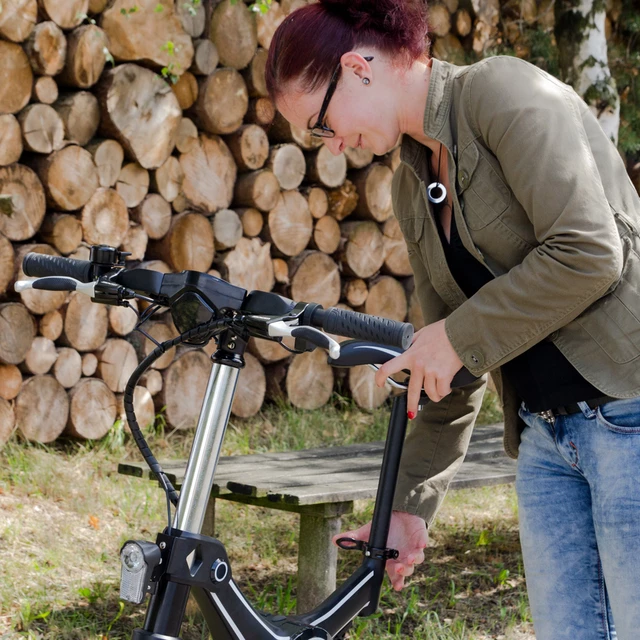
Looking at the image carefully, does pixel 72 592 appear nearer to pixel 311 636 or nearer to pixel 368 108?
pixel 311 636

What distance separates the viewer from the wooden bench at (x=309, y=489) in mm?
2520

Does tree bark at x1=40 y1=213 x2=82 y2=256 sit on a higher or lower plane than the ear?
higher

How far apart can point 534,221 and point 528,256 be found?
6cm

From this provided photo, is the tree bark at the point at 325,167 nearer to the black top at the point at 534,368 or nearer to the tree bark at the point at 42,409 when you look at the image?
the tree bark at the point at 42,409

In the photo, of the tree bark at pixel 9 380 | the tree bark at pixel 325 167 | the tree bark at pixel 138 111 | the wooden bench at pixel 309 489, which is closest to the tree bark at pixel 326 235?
the tree bark at pixel 325 167

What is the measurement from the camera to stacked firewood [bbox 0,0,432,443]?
3.75 metres

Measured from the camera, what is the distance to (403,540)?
1.80 meters

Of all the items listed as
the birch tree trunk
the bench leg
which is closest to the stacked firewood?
the birch tree trunk

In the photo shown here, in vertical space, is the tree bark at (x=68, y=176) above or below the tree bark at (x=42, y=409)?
above

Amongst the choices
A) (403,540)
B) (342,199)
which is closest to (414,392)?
(403,540)

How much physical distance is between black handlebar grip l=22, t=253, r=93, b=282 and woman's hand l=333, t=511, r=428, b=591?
72cm

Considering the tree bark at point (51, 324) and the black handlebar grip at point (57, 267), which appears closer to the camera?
the black handlebar grip at point (57, 267)

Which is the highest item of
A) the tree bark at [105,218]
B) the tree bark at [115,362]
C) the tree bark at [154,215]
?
the tree bark at [154,215]

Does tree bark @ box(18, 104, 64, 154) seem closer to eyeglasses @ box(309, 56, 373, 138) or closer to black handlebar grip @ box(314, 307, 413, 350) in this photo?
eyeglasses @ box(309, 56, 373, 138)
